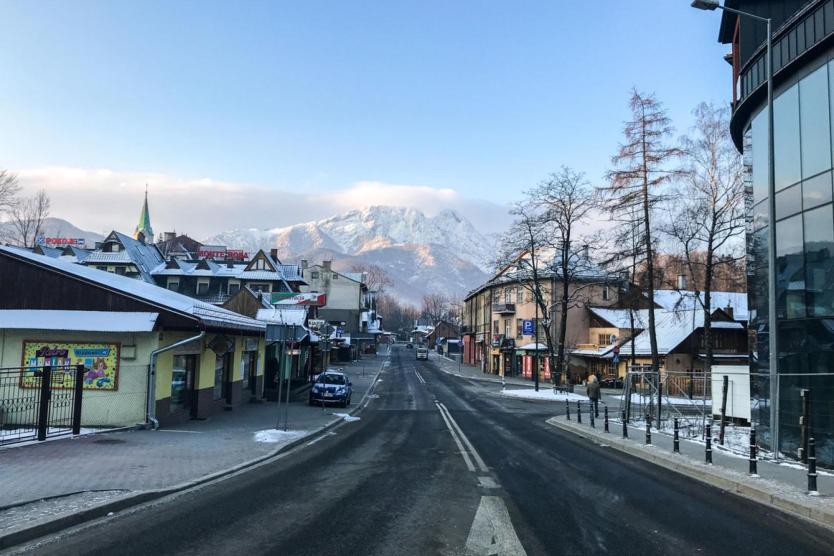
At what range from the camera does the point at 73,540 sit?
21.9 ft

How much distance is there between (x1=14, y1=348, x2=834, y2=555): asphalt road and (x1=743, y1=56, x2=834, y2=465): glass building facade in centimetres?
429

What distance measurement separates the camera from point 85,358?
16312 mm

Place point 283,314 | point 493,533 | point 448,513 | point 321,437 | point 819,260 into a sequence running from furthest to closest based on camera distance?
point 283,314 → point 321,437 → point 819,260 → point 448,513 → point 493,533

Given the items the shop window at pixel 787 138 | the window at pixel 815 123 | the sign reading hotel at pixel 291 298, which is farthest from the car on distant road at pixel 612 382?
the window at pixel 815 123

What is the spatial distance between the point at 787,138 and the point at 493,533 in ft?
43.8

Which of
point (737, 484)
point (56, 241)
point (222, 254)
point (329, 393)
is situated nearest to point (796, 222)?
point (737, 484)

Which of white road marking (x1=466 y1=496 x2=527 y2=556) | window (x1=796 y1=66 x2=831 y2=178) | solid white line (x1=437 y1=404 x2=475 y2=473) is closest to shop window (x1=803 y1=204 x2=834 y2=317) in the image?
window (x1=796 y1=66 x2=831 y2=178)

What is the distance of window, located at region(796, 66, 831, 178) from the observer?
13742mm

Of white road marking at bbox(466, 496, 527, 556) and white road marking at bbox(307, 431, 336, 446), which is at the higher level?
white road marking at bbox(466, 496, 527, 556)

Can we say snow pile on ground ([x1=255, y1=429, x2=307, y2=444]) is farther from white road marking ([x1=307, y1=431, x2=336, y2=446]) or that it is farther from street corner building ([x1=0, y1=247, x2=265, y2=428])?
street corner building ([x1=0, y1=247, x2=265, y2=428])

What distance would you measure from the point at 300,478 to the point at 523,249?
37.7 m

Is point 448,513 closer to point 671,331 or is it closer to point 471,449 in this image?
point 471,449

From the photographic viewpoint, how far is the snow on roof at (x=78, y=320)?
15.8 metres

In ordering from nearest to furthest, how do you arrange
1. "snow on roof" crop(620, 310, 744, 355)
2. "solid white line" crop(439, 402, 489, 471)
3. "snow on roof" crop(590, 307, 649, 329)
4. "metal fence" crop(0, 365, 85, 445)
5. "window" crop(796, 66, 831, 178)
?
"solid white line" crop(439, 402, 489, 471) → "window" crop(796, 66, 831, 178) → "metal fence" crop(0, 365, 85, 445) → "snow on roof" crop(620, 310, 744, 355) → "snow on roof" crop(590, 307, 649, 329)
